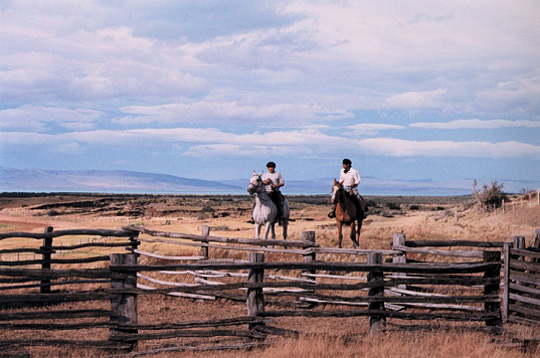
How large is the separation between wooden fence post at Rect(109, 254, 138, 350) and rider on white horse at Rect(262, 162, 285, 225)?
1071cm

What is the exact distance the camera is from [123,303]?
8875 millimetres

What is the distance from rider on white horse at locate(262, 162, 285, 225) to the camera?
19.6m

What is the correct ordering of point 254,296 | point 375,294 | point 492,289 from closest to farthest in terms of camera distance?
point 254,296 → point 375,294 → point 492,289

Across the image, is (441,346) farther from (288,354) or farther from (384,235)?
(384,235)

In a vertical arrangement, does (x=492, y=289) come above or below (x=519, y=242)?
below

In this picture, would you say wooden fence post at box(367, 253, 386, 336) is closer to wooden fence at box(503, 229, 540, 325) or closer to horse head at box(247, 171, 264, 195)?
wooden fence at box(503, 229, 540, 325)

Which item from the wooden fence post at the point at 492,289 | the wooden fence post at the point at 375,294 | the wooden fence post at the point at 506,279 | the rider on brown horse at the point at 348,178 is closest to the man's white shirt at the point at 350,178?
the rider on brown horse at the point at 348,178

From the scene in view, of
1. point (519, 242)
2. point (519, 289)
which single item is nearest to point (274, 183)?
point (519, 242)

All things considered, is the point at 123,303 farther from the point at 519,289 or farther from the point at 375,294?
the point at 519,289

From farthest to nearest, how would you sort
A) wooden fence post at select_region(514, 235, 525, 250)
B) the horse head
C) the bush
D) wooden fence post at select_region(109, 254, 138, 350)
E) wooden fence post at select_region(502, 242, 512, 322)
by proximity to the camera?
the bush → the horse head → wooden fence post at select_region(514, 235, 525, 250) → wooden fence post at select_region(502, 242, 512, 322) → wooden fence post at select_region(109, 254, 138, 350)

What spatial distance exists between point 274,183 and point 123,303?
1132 cm

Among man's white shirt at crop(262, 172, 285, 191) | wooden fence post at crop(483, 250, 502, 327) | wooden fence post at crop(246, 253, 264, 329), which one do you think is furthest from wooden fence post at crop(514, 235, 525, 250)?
man's white shirt at crop(262, 172, 285, 191)

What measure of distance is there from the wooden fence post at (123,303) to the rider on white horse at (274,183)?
10.7 m

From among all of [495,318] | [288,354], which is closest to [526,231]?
[495,318]
